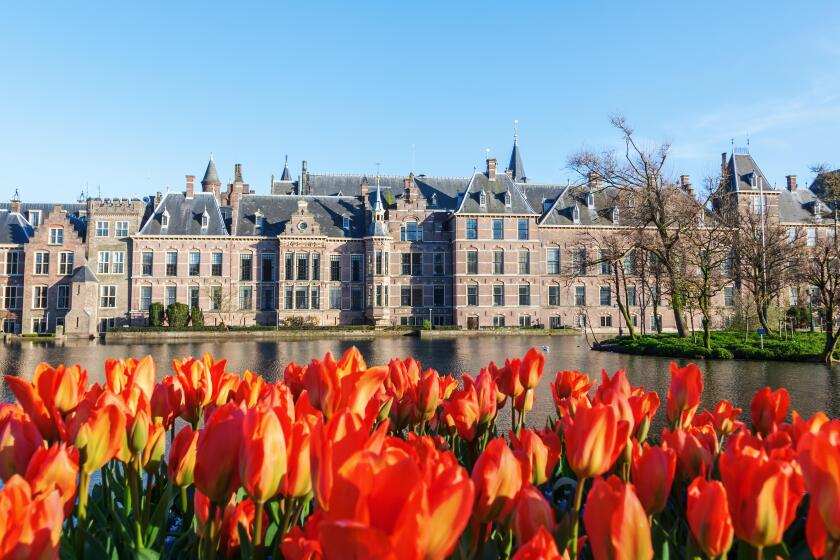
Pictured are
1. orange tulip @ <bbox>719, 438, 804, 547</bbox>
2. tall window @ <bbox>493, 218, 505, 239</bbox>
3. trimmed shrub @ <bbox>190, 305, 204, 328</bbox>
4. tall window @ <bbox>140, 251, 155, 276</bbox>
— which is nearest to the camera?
orange tulip @ <bbox>719, 438, 804, 547</bbox>

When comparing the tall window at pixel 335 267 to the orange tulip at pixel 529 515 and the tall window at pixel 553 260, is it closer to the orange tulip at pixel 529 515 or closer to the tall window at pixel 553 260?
the tall window at pixel 553 260

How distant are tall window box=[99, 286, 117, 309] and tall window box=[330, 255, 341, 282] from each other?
14241 mm

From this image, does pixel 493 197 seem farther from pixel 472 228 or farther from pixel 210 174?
pixel 210 174

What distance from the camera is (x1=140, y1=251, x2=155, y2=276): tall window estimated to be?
4059 cm

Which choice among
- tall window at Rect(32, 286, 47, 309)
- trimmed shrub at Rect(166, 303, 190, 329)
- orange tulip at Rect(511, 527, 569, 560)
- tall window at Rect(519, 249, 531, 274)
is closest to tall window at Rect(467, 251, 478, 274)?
tall window at Rect(519, 249, 531, 274)

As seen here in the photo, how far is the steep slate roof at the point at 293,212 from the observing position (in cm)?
4194

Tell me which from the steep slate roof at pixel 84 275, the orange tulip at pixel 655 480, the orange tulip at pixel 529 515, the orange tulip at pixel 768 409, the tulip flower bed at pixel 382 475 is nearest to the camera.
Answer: the tulip flower bed at pixel 382 475

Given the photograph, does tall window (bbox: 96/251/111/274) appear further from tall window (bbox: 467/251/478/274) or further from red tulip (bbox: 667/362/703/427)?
red tulip (bbox: 667/362/703/427)

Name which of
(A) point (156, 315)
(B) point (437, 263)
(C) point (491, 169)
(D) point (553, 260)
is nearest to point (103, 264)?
(A) point (156, 315)

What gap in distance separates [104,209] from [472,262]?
24.7m

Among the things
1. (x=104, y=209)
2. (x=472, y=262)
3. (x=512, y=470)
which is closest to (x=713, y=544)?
(x=512, y=470)

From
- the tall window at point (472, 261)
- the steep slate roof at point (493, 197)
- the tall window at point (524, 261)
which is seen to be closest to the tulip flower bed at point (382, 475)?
the steep slate roof at point (493, 197)

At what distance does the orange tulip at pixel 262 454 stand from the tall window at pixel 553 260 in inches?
1674

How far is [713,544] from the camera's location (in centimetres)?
125
